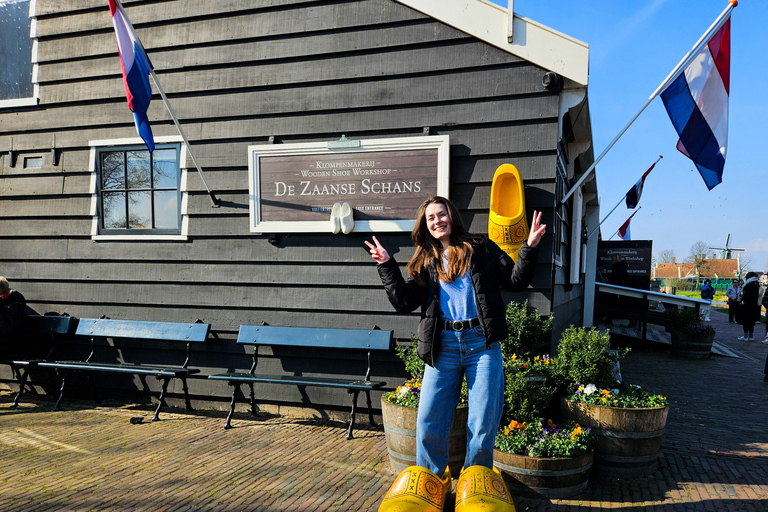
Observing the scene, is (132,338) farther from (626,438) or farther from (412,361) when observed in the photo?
(626,438)

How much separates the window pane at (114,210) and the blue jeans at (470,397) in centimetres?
466

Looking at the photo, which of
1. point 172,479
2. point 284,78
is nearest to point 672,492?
point 172,479

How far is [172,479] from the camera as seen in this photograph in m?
3.84

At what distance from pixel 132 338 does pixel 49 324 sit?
1128mm

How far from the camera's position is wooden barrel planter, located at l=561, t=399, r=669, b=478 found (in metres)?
3.75

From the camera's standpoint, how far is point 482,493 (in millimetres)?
2814

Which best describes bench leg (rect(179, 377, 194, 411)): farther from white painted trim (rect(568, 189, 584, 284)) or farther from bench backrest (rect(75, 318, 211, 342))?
white painted trim (rect(568, 189, 584, 284))

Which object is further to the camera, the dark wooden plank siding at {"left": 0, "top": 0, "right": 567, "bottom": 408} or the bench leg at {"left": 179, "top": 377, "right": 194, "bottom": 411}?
the bench leg at {"left": 179, "top": 377, "right": 194, "bottom": 411}

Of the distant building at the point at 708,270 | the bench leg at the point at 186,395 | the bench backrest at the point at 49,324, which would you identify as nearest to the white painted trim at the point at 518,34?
the bench leg at the point at 186,395

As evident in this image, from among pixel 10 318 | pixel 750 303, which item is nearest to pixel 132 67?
pixel 10 318

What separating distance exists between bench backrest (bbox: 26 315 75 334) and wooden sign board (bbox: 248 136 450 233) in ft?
8.92

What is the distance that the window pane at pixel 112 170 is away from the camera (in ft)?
20.4

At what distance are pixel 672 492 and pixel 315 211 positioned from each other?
12.6ft

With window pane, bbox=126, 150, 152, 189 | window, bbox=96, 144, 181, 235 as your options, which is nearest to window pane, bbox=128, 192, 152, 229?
window, bbox=96, 144, 181, 235
